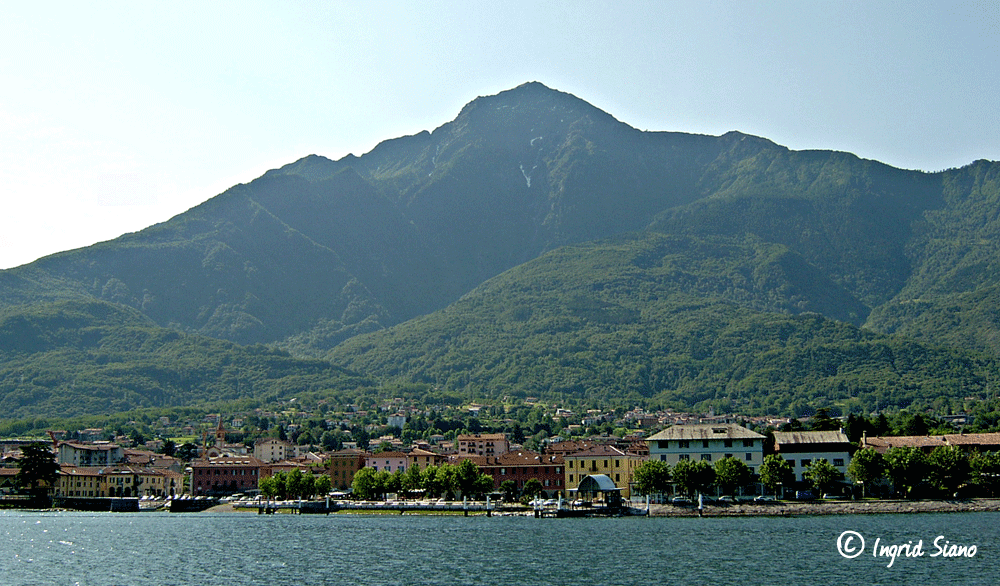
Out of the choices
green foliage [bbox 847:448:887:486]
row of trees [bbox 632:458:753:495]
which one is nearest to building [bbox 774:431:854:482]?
green foliage [bbox 847:448:887:486]

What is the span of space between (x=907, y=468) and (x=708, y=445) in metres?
24.0

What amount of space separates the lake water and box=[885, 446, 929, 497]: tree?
33.3ft

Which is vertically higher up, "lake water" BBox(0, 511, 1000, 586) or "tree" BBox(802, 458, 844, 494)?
"tree" BBox(802, 458, 844, 494)

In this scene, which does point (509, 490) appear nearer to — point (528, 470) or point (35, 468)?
point (528, 470)

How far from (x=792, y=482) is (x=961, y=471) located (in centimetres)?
1813

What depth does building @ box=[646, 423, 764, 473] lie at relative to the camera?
134500 mm

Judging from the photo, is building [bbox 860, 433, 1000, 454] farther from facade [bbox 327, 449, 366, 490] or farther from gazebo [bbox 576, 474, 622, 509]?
facade [bbox 327, 449, 366, 490]

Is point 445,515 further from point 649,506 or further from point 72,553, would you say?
point 72,553

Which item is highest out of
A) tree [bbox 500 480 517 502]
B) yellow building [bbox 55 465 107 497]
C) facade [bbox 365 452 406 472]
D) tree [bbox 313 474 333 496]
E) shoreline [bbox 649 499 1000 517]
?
facade [bbox 365 452 406 472]

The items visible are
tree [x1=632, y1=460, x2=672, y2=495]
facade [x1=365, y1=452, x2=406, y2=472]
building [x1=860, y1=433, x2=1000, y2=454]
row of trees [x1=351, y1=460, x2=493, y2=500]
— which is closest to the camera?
tree [x1=632, y1=460, x2=672, y2=495]

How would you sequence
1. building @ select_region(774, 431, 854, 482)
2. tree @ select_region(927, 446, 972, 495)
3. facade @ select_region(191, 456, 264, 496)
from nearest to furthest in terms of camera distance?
1. tree @ select_region(927, 446, 972, 495)
2. building @ select_region(774, 431, 854, 482)
3. facade @ select_region(191, 456, 264, 496)

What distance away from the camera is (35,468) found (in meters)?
164

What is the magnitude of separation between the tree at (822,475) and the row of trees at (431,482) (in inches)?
1520

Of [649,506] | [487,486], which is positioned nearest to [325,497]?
[487,486]
